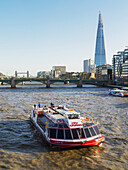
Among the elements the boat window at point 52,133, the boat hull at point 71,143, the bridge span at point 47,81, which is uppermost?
the bridge span at point 47,81

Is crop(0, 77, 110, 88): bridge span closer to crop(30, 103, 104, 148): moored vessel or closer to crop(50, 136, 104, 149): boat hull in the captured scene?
crop(30, 103, 104, 148): moored vessel

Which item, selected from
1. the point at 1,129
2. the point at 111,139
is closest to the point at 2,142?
the point at 1,129

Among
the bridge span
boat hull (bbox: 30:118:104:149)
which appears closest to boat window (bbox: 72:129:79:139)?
boat hull (bbox: 30:118:104:149)

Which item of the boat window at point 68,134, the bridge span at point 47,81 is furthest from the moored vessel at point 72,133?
the bridge span at point 47,81

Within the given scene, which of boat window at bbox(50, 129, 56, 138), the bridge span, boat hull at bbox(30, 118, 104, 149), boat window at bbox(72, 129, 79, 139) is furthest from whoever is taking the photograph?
the bridge span

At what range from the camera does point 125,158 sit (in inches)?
891

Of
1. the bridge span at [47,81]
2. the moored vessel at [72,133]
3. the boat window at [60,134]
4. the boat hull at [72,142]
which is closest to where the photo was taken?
the boat hull at [72,142]

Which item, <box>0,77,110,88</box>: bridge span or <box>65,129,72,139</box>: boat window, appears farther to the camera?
<box>0,77,110,88</box>: bridge span

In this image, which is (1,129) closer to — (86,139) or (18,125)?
(18,125)

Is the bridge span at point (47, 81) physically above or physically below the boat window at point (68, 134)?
above

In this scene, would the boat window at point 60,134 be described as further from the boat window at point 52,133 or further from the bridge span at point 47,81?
the bridge span at point 47,81

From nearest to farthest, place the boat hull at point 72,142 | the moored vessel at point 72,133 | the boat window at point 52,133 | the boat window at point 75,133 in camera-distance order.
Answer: the boat hull at point 72,142 → the moored vessel at point 72,133 → the boat window at point 75,133 → the boat window at point 52,133

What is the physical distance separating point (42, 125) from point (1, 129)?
8.17 metres

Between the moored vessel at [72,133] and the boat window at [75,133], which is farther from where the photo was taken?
the boat window at [75,133]
